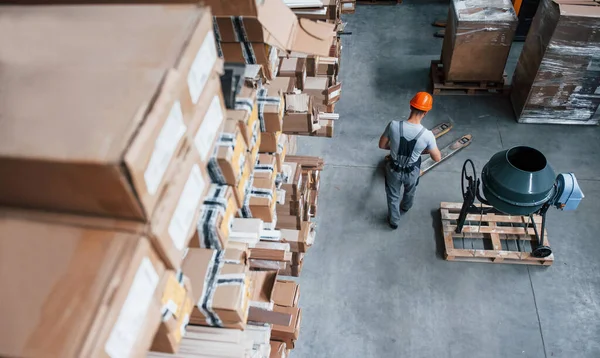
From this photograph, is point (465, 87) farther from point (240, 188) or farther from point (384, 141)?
point (240, 188)

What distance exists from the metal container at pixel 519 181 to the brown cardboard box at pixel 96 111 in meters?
2.88

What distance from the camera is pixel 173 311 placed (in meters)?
1.61

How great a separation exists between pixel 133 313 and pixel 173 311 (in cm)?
32

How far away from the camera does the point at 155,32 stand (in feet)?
4.80

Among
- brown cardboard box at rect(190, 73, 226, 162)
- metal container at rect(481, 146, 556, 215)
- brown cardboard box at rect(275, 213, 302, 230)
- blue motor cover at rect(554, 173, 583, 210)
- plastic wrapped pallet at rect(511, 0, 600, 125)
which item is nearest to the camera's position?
brown cardboard box at rect(190, 73, 226, 162)

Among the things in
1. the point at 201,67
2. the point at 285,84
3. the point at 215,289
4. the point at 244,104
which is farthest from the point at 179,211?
the point at 285,84

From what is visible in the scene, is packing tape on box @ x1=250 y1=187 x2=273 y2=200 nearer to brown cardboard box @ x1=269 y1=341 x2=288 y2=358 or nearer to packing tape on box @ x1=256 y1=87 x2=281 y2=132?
packing tape on box @ x1=256 y1=87 x2=281 y2=132

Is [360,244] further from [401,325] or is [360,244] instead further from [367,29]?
→ [367,29]

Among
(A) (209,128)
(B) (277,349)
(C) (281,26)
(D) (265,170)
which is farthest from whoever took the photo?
(B) (277,349)

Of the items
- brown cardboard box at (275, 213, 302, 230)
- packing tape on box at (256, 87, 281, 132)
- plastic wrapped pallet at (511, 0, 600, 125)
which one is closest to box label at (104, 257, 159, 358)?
packing tape on box at (256, 87, 281, 132)

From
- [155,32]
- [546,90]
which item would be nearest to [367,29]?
[546,90]

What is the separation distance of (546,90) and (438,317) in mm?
3285

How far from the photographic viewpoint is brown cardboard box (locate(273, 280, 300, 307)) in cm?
333

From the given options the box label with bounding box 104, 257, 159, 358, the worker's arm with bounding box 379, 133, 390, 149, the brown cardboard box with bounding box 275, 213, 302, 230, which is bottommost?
the box label with bounding box 104, 257, 159, 358
